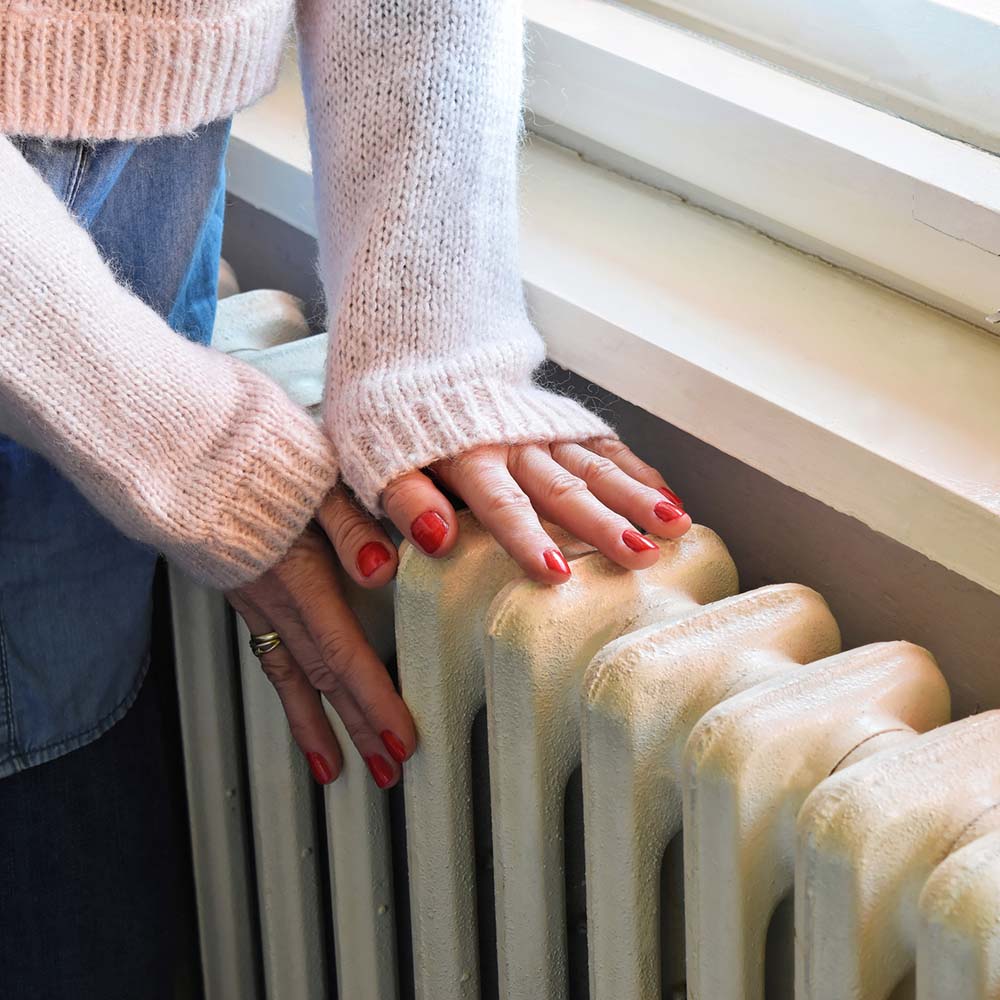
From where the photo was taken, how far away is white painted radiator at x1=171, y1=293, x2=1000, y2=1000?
19.1 inches

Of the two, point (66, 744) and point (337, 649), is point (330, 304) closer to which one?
point (337, 649)

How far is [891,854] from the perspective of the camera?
18.8 inches

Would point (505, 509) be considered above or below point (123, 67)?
below

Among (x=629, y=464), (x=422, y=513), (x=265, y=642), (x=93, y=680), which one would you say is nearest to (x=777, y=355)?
(x=629, y=464)

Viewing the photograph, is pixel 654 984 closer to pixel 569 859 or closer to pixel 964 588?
pixel 569 859

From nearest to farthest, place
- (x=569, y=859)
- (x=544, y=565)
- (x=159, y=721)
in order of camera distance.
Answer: (x=544, y=565) < (x=569, y=859) < (x=159, y=721)

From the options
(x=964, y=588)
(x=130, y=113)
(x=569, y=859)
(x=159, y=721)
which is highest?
(x=130, y=113)

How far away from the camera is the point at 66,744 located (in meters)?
0.84

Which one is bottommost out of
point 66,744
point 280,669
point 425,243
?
point 66,744

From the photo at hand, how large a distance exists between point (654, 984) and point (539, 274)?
409 millimetres

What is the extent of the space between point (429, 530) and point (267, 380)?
0.14 metres

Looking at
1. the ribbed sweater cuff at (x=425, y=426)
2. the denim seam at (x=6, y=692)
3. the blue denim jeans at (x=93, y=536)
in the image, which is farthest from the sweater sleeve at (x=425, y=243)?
the denim seam at (x=6, y=692)

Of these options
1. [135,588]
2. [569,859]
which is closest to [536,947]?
[569,859]

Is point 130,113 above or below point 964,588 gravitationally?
above
